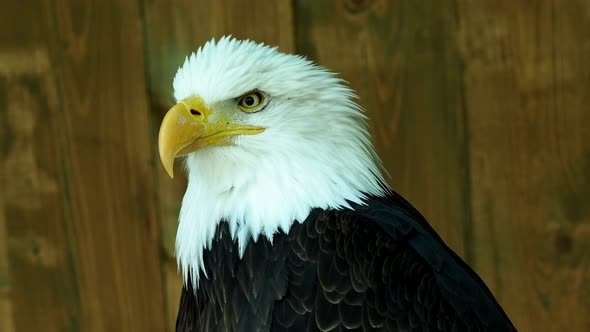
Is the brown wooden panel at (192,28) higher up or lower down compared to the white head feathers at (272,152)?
higher up

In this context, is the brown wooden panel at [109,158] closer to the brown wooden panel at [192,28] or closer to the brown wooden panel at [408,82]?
the brown wooden panel at [192,28]

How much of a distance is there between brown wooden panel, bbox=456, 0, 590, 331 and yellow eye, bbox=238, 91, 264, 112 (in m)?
1.28

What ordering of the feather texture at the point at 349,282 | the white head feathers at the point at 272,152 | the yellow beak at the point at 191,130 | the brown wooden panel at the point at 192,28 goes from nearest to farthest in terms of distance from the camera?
1. the feather texture at the point at 349,282
2. the yellow beak at the point at 191,130
3. the white head feathers at the point at 272,152
4. the brown wooden panel at the point at 192,28

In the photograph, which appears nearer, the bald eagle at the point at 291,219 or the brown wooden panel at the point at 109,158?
the bald eagle at the point at 291,219

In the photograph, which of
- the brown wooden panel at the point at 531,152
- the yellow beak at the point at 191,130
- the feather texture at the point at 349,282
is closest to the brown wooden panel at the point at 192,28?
the brown wooden panel at the point at 531,152

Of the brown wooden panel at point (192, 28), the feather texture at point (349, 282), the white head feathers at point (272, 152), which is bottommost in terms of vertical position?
the feather texture at point (349, 282)

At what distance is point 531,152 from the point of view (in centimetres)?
373

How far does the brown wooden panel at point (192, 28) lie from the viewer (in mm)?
3664

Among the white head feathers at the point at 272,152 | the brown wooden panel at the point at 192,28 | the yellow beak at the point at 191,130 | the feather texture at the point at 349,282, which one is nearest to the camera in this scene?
the feather texture at the point at 349,282

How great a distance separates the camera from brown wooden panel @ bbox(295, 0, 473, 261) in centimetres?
370

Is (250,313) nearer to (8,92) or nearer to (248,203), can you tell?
(248,203)

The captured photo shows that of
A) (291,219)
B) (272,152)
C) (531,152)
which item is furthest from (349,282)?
(531,152)

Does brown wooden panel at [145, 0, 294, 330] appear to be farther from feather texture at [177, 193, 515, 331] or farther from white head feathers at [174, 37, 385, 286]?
feather texture at [177, 193, 515, 331]

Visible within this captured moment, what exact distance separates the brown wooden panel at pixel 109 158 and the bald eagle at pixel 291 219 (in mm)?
937
